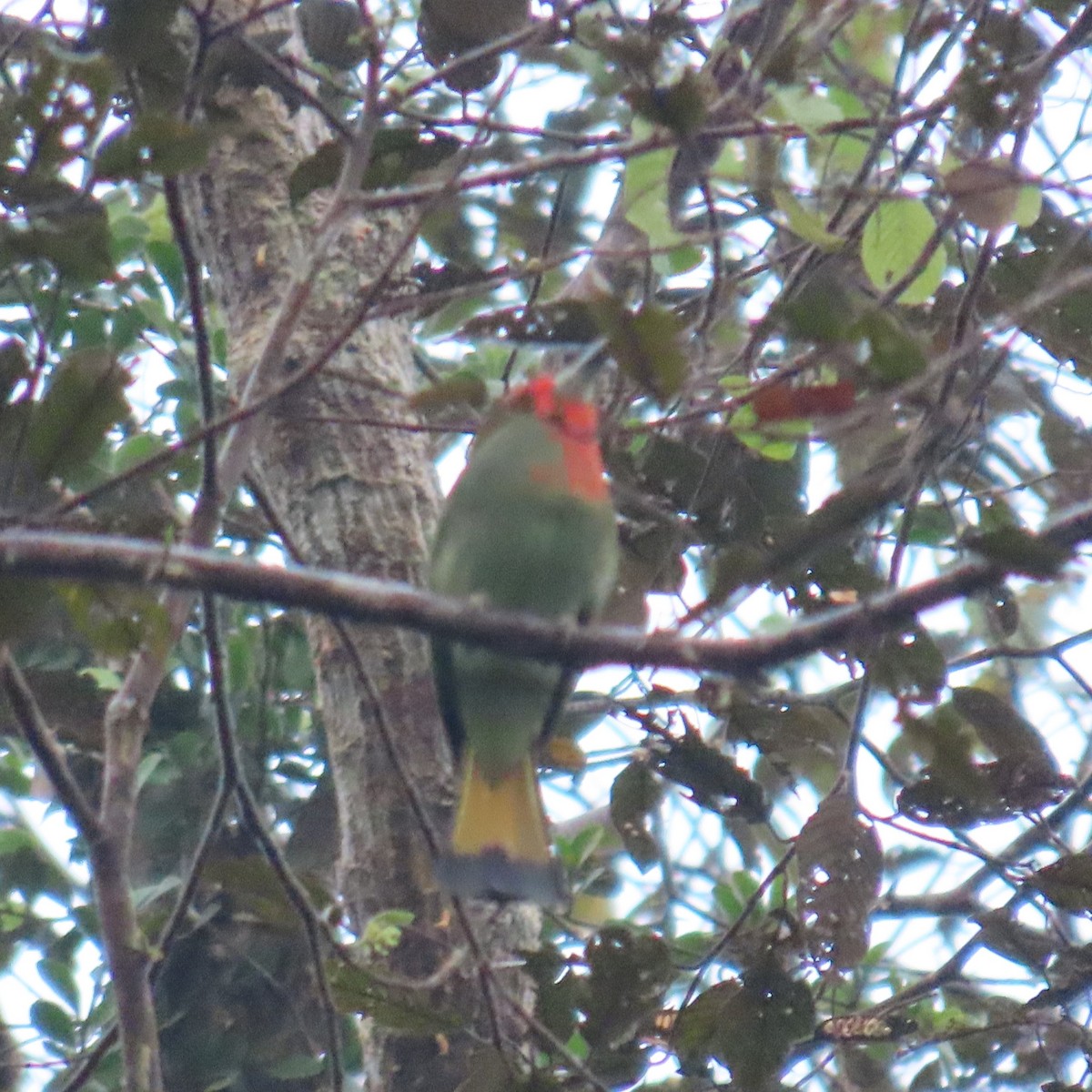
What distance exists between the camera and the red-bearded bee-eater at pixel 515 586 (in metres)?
3.20

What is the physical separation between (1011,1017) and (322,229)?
227cm

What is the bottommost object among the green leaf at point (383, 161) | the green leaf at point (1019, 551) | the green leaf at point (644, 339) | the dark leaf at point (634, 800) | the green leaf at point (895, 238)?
the green leaf at point (1019, 551)

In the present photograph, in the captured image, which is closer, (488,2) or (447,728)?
(488,2)

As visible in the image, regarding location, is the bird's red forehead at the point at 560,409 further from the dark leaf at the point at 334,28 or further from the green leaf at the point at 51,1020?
the green leaf at the point at 51,1020

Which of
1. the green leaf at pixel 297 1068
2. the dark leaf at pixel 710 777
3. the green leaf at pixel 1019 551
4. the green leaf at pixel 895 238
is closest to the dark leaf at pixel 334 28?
the green leaf at pixel 895 238

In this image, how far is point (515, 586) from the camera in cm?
323

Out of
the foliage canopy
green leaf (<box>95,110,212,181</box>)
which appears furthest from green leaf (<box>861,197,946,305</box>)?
green leaf (<box>95,110,212,181</box>)

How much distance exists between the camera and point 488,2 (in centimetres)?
317

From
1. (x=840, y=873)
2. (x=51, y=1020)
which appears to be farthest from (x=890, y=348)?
(x=51, y=1020)

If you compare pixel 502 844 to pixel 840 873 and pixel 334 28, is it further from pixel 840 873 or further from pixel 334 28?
pixel 334 28

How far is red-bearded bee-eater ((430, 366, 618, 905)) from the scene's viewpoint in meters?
3.20

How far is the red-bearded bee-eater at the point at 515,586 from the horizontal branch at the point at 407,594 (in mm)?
949

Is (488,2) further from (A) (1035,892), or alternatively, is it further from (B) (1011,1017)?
(B) (1011,1017)

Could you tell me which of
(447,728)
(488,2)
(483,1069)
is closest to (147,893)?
(447,728)
